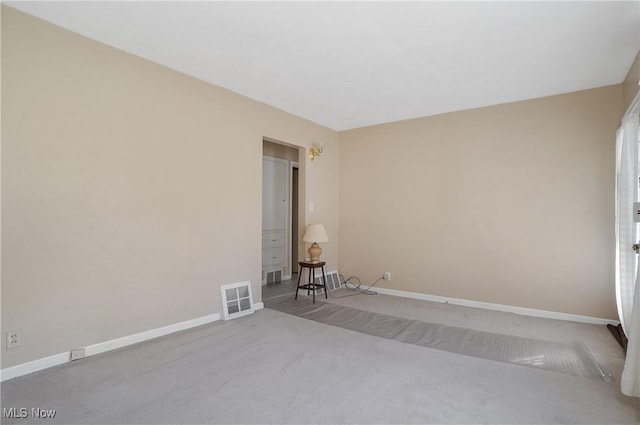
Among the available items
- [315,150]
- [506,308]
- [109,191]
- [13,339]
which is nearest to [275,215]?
[315,150]

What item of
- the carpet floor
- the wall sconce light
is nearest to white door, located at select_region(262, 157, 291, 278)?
the wall sconce light

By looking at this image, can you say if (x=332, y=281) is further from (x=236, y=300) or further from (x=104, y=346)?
(x=104, y=346)

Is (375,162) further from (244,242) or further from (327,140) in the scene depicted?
(244,242)

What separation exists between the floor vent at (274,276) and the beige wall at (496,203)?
131 centimetres

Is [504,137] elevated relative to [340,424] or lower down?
elevated

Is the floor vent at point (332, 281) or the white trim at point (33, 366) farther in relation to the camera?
the floor vent at point (332, 281)

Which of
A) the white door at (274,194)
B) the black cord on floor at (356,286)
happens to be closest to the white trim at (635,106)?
the black cord on floor at (356,286)

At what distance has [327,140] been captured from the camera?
532 centimetres

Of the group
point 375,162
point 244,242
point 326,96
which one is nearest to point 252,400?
point 244,242

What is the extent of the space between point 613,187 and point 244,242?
4086 mm

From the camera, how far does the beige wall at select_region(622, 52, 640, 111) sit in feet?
9.14

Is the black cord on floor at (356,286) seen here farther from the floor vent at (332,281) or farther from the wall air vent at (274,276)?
the wall air vent at (274,276)

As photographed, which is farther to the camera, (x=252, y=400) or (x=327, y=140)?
(x=327, y=140)

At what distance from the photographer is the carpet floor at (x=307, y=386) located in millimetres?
1898
